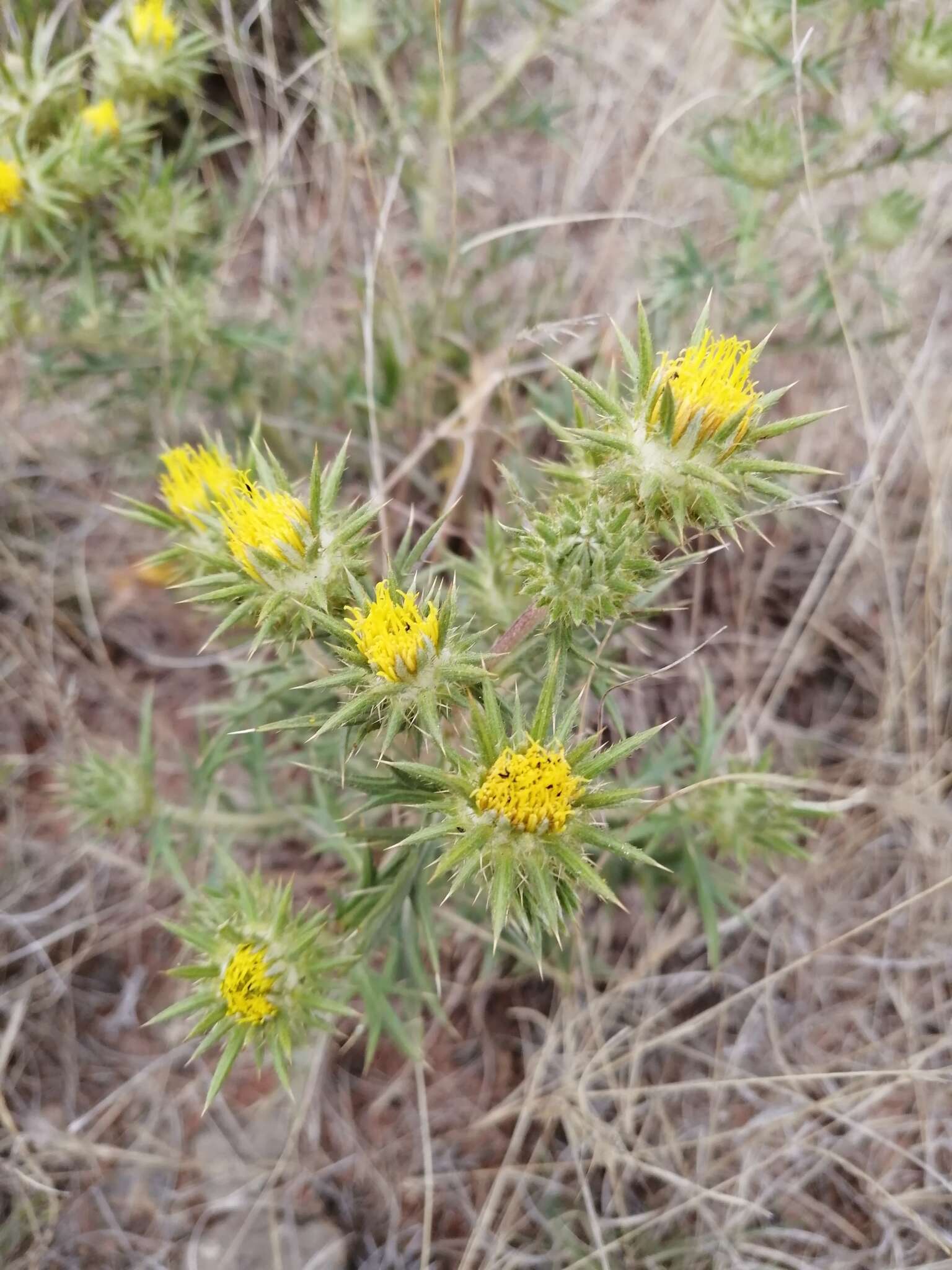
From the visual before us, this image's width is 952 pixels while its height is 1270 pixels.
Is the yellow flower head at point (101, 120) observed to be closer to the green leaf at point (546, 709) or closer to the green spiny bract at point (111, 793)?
the green spiny bract at point (111, 793)

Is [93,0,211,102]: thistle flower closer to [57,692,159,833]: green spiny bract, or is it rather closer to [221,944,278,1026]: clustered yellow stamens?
[57,692,159,833]: green spiny bract

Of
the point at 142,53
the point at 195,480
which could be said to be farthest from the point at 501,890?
the point at 142,53

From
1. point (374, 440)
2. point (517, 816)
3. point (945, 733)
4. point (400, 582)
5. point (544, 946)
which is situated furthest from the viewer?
point (945, 733)

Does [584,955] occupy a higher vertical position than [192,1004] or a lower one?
lower

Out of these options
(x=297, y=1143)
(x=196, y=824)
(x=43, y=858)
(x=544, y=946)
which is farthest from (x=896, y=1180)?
(x=43, y=858)

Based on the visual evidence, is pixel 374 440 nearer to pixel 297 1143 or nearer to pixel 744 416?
pixel 744 416

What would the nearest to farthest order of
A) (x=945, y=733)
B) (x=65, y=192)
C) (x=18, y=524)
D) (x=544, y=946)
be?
1. (x=65, y=192)
2. (x=544, y=946)
3. (x=945, y=733)
4. (x=18, y=524)

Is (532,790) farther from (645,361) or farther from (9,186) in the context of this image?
(9,186)
